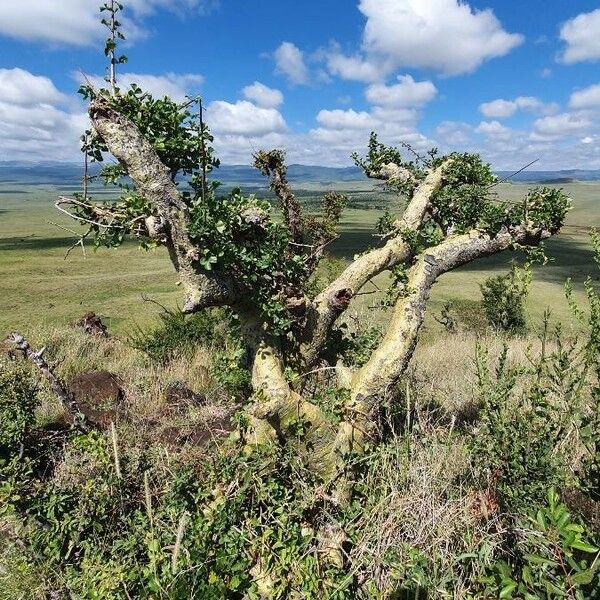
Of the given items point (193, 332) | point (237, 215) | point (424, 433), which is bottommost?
point (193, 332)

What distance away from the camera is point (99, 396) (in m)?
9.96

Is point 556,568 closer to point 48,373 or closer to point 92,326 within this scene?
point 48,373

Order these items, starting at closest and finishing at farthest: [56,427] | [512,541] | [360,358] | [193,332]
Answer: [512,541] → [360,358] → [56,427] → [193,332]

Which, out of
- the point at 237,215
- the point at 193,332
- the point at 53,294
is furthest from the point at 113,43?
the point at 53,294

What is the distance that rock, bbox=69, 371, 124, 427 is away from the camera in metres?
8.96

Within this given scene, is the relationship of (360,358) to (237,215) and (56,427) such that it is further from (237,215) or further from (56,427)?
(56,427)

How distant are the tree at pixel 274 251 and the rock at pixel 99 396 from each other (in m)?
3.65

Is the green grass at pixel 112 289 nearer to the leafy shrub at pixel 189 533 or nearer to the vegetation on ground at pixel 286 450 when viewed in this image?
the vegetation on ground at pixel 286 450

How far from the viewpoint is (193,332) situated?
14.8m

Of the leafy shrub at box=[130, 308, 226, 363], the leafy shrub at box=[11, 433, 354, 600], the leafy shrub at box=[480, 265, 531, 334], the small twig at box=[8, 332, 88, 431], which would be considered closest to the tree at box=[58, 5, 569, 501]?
the leafy shrub at box=[11, 433, 354, 600]

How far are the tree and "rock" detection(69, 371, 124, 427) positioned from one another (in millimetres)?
3650

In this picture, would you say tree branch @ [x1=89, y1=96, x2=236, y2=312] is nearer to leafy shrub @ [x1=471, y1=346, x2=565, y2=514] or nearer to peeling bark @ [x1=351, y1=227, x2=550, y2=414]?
peeling bark @ [x1=351, y1=227, x2=550, y2=414]

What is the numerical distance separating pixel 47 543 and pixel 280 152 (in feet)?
27.9

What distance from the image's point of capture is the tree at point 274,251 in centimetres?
536
